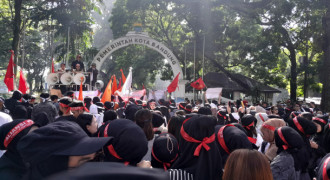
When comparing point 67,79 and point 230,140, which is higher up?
point 67,79

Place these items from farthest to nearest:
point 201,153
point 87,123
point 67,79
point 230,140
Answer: point 67,79 < point 87,123 < point 230,140 < point 201,153

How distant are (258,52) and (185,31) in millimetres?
6698

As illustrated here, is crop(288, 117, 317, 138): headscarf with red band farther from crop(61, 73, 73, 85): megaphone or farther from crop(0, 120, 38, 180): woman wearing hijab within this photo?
crop(61, 73, 73, 85): megaphone

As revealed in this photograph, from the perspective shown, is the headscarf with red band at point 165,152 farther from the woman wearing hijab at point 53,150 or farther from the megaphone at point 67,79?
the megaphone at point 67,79

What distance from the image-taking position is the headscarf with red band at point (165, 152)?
357 centimetres

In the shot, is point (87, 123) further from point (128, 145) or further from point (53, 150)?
point (53, 150)

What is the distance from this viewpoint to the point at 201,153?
3.37 m

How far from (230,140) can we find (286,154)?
0.64 m

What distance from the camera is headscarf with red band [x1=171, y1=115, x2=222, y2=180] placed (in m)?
3.33

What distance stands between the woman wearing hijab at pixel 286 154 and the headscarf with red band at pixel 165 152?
1.11 m

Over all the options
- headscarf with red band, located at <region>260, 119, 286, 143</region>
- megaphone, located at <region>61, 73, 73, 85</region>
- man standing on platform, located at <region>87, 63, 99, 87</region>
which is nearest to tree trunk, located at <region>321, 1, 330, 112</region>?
man standing on platform, located at <region>87, 63, 99, 87</region>

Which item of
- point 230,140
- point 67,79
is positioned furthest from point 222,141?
point 67,79

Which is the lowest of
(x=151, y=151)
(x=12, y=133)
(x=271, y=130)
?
(x=151, y=151)

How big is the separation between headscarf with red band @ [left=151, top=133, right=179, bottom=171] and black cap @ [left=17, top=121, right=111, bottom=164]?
1.66m
